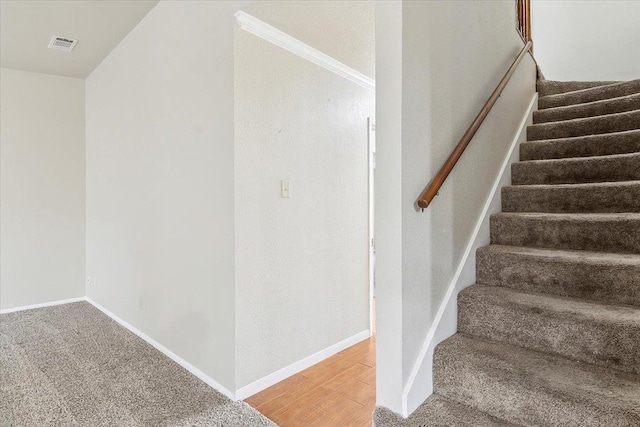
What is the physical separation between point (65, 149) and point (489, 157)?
471 centimetres

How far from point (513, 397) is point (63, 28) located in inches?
167

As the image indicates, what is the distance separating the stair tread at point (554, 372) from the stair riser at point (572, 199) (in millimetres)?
1064

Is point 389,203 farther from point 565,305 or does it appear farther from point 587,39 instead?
point 587,39

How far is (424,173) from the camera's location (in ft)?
5.19

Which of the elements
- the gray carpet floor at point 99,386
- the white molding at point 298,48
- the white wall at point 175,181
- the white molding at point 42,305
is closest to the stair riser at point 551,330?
the gray carpet floor at point 99,386

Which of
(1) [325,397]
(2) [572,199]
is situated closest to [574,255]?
(2) [572,199]

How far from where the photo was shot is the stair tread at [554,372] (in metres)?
1.23

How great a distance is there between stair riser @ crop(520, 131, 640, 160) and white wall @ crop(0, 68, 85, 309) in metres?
4.96

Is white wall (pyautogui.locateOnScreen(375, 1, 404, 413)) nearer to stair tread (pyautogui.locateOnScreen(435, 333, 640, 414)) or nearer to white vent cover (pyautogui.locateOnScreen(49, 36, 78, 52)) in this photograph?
stair tread (pyautogui.locateOnScreen(435, 333, 640, 414))

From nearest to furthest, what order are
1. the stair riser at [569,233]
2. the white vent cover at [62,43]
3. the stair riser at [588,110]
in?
the stair riser at [569,233]
the stair riser at [588,110]
the white vent cover at [62,43]

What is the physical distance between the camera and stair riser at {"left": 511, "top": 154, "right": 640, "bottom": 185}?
85.6 inches

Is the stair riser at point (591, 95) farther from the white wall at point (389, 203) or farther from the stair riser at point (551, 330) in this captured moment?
the white wall at point (389, 203)

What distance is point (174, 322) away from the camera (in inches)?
106

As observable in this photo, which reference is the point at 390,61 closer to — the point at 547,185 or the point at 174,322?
the point at 547,185
